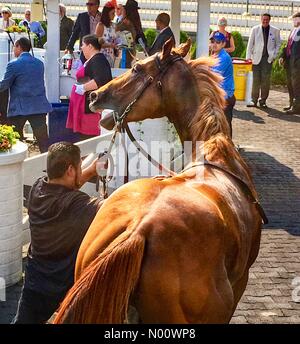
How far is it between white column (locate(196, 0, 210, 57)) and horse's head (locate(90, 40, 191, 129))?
5795mm

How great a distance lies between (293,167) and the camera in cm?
1152

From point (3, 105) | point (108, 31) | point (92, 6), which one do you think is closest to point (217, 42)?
point (108, 31)

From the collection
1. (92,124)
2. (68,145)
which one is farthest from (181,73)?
(92,124)

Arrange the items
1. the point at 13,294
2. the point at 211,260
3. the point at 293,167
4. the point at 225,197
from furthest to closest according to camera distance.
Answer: the point at 293,167 < the point at 13,294 < the point at 225,197 < the point at 211,260

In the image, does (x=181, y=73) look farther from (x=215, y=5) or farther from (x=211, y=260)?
(x=215, y=5)

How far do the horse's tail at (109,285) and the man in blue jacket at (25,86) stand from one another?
22.9 feet

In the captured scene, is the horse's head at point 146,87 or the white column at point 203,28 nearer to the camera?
the horse's head at point 146,87

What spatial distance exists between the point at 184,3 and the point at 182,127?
71.5ft

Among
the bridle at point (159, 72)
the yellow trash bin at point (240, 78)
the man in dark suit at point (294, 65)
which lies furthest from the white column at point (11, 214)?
the man in dark suit at point (294, 65)

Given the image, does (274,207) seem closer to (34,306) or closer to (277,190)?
(277,190)

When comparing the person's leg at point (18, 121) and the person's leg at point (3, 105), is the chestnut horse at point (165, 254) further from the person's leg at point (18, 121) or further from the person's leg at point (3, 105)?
the person's leg at point (3, 105)

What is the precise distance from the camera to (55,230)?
4.50 meters

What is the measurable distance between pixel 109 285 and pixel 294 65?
Answer: 14.2 m

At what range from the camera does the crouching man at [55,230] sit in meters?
4.48
